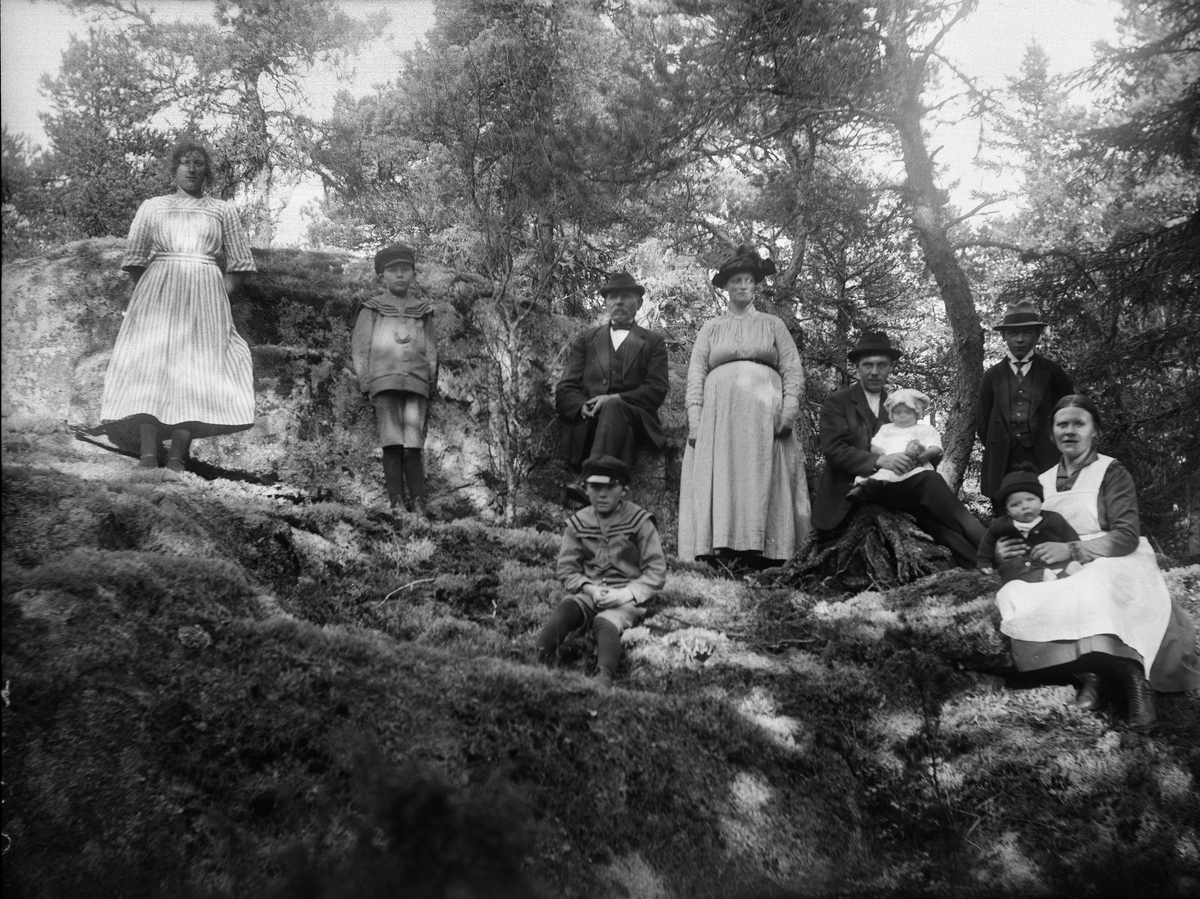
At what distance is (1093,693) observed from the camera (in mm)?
4535

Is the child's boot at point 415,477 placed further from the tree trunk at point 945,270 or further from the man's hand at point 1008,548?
the tree trunk at point 945,270

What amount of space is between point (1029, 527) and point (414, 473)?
417 centimetres

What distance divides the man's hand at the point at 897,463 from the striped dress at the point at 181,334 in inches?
164

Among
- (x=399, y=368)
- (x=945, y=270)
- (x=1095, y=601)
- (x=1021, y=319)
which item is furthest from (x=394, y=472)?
(x=945, y=270)

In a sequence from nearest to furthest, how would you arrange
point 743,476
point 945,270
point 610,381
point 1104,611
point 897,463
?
point 1104,611 → point 897,463 → point 743,476 → point 610,381 → point 945,270

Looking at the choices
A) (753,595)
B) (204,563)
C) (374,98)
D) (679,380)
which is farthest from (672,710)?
(374,98)

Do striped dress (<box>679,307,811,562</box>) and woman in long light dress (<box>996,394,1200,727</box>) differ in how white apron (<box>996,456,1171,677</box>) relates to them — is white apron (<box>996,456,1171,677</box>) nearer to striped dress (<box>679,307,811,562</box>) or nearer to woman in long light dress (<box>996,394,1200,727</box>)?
woman in long light dress (<box>996,394,1200,727</box>)

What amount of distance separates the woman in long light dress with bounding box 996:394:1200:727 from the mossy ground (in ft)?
0.61

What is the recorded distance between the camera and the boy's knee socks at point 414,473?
7215 mm

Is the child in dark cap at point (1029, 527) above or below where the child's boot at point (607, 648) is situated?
above

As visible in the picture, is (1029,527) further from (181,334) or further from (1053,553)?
(181,334)

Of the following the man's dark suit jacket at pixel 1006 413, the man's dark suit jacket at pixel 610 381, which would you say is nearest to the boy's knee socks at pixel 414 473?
the man's dark suit jacket at pixel 610 381

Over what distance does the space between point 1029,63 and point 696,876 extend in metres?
8.55

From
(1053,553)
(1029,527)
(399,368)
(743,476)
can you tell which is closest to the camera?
(1053,553)
